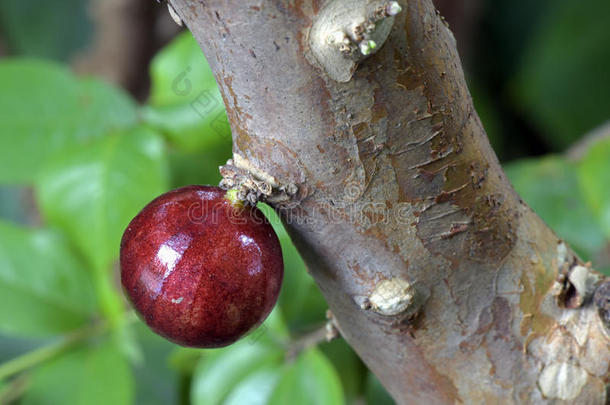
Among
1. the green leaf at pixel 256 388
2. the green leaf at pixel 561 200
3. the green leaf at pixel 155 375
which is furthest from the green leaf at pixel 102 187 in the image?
the green leaf at pixel 561 200

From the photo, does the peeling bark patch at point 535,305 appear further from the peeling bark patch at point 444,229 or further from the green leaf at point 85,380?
the green leaf at point 85,380

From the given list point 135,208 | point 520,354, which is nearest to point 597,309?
point 520,354

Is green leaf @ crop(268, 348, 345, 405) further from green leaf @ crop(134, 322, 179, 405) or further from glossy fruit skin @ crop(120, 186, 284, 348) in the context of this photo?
green leaf @ crop(134, 322, 179, 405)

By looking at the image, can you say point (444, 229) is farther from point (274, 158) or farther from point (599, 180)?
point (599, 180)

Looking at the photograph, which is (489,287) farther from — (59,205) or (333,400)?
(59,205)

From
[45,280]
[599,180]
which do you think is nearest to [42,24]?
[45,280]

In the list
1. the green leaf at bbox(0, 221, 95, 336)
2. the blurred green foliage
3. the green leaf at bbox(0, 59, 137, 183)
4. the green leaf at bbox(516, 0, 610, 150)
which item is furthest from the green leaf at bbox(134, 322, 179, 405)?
the green leaf at bbox(516, 0, 610, 150)
